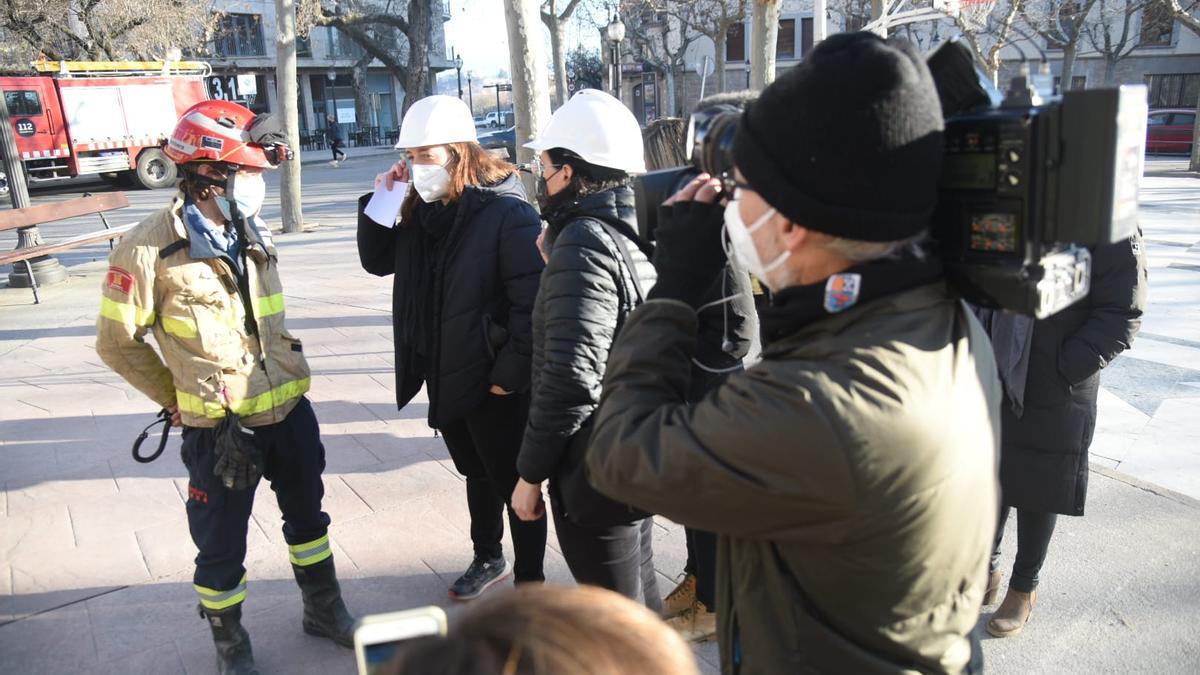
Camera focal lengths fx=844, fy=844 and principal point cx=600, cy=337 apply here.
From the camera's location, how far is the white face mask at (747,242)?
1.34 meters

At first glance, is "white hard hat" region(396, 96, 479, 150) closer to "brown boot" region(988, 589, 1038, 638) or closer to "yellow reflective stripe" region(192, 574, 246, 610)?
"yellow reflective stripe" region(192, 574, 246, 610)

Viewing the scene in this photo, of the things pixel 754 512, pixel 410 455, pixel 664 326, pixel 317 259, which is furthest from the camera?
pixel 317 259

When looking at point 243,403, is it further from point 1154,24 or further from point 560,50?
point 1154,24

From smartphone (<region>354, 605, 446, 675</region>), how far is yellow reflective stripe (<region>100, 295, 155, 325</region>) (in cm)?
205

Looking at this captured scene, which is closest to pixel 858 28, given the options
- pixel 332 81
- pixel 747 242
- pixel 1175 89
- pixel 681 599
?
pixel 1175 89

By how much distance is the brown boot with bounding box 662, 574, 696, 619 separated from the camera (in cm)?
313

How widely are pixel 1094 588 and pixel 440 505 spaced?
2770mm

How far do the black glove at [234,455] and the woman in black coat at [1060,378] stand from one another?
2469 millimetres

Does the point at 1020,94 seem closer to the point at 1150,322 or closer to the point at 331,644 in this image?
the point at 331,644

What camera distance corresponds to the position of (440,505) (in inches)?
159

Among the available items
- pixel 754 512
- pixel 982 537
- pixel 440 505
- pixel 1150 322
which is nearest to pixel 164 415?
pixel 440 505

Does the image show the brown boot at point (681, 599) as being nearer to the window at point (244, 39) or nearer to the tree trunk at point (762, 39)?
the tree trunk at point (762, 39)

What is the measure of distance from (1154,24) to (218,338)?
39490mm

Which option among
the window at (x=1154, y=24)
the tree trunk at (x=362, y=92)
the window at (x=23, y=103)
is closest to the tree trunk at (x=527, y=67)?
the window at (x=23, y=103)
